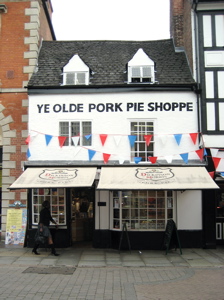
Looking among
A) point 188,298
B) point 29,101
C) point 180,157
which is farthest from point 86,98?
point 188,298

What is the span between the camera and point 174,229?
11031 mm

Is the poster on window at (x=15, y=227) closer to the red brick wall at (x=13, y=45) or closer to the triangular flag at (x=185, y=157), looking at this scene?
the red brick wall at (x=13, y=45)

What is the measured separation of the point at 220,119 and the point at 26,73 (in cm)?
808

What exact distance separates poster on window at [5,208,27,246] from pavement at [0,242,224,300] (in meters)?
0.36

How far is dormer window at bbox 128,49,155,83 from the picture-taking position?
42.8ft

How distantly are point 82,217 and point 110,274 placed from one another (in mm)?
5034

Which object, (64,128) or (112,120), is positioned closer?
(112,120)

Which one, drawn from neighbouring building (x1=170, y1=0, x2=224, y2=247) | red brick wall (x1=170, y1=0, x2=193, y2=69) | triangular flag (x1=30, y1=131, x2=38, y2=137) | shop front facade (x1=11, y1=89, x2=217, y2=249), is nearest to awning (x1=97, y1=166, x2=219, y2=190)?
shop front facade (x1=11, y1=89, x2=217, y2=249)

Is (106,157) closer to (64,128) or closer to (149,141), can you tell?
(149,141)

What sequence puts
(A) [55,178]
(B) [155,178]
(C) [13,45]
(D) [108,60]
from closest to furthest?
(B) [155,178] → (A) [55,178] → (C) [13,45] → (D) [108,60]

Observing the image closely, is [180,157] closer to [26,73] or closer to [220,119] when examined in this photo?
[220,119]

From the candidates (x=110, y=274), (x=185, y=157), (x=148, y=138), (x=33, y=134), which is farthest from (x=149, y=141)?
(x=110, y=274)

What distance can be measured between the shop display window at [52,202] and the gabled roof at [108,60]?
424 centimetres

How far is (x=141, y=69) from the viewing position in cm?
1310
